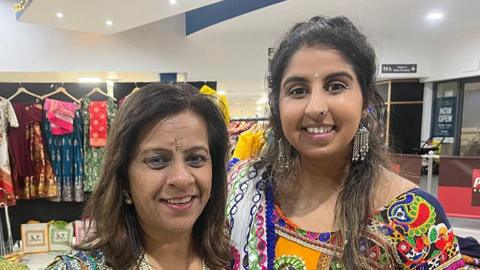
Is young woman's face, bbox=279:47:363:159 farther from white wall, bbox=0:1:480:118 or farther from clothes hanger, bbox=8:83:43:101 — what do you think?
clothes hanger, bbox=8:83:43:101

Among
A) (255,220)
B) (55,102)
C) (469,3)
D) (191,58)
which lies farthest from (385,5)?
(255,220)

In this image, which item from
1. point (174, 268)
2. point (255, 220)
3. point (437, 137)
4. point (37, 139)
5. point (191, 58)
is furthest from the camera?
point (437, 137)

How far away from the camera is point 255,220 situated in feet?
3.86

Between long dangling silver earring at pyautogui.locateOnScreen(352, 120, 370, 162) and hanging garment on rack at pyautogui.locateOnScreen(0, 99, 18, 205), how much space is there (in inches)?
142

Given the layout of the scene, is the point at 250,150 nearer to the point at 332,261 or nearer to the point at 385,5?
the point at 332,261

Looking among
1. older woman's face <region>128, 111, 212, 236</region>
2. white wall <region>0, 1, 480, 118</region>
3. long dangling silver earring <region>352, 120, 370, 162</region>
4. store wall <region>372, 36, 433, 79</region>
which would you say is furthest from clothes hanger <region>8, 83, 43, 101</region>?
store wall <region>372, 36, 433, 79</region>

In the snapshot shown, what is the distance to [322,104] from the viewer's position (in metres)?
0.99

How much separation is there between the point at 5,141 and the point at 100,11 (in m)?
1.62

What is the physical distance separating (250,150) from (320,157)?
2.06m

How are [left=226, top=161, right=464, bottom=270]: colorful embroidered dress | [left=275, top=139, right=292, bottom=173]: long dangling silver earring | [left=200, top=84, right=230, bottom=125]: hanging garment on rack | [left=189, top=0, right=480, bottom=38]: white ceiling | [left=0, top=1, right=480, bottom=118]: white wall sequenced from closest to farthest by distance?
[left=226, top=161, right=464, bottom=270]: colorful embroidered dress < [left=200, top=84, right=230, bottom=125]: hanging garment on rack < [left=275, top=139, right=292, bottom=173]: long dangling silver earring < [left=189, top=0, right=480, bottom=38]: white ceiling < [left=0, top=1, right=480, bottom=118]: white wall

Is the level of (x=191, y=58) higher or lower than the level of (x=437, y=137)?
higher

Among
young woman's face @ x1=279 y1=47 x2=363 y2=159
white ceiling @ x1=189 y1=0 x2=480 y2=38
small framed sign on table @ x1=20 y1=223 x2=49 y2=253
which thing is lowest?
small framed sign on table @ x1=20 y1=223 x2=49 y2=253

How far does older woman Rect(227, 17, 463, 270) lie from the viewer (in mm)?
993

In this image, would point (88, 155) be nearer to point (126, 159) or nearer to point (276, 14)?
point (276, 14)
